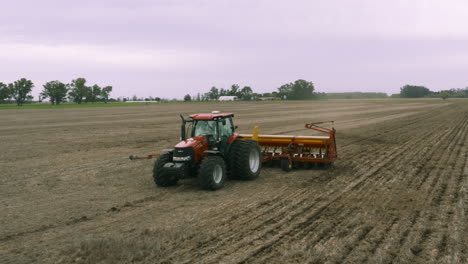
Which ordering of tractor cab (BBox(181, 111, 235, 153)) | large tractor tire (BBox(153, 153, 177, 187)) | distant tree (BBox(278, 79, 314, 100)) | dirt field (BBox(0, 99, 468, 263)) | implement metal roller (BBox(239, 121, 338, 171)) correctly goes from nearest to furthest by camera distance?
dirt field (BBox(0, 99, 468, 263)) → large tractor tire (BBox(153, 153, 177, 187)) → tractor cab (BBox(181, 111, 235, 153)) → implement metal roller (BBox(239, 121, 338, 171)) → distant tree (BBox(278, 79, 314, 100))

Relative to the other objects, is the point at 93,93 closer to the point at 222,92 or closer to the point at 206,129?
the point at 222,92

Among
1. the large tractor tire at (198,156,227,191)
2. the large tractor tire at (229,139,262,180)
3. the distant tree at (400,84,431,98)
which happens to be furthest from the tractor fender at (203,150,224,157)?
the distant tree at (400,84,431,98)

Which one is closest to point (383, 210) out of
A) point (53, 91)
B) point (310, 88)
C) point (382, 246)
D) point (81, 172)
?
point (382, 246)

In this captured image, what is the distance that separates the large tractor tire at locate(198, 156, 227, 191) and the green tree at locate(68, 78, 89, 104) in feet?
382

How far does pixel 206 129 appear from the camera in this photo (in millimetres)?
9898

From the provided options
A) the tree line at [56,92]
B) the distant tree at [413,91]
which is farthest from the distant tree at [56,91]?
the distant tree at [413,91]

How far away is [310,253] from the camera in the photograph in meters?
5.65

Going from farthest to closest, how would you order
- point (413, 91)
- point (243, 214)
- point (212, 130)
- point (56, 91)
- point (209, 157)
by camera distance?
point (413, 91) < point (56, 91) < point (212, 130) < point (209, 157) < point (243, 214)

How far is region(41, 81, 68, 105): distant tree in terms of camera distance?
10725cm

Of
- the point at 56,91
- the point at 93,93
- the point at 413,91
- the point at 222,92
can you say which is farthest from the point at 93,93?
the point at 413,91

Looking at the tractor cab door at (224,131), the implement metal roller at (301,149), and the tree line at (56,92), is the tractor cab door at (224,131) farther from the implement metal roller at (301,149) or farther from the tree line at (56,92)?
the tree line at (56,92)

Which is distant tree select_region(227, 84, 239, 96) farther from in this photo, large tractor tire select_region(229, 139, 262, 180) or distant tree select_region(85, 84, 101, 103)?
large tractor tire select_region(229, 139, 262, 180)

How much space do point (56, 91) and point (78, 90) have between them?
11254 millimetres

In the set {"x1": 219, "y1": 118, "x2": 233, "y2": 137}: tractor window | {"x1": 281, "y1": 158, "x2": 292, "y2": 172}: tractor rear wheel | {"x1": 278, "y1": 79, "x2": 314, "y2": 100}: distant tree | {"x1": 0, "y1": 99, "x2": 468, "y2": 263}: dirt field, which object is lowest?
{"x1": 0, "y1": 99, "x2": 468, "y2": 263}: dirt field
